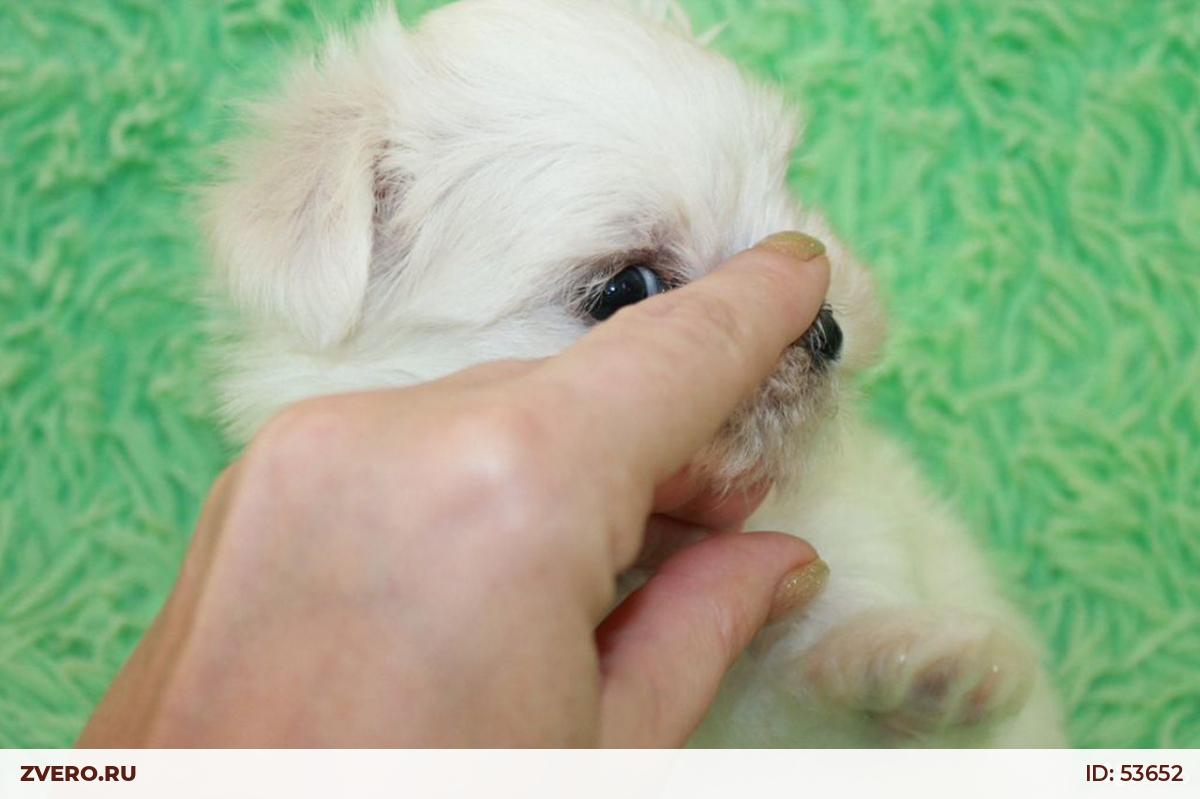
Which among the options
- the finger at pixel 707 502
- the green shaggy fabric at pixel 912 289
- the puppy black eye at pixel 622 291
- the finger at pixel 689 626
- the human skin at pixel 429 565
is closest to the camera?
the human skin at pixel 429 565

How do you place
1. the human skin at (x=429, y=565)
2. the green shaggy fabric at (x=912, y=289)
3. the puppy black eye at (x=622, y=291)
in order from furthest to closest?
the green shaggy fabric at (x=912, y=289), the puppy black eye at (x=622, y=291), the human skin at (x=429, y=565)

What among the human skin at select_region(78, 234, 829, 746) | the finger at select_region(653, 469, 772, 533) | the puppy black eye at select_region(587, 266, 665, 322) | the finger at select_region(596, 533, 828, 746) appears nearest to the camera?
the human skin at select_region(78, 234, 829, 746)

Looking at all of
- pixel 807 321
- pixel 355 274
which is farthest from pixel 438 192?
pixel 807 321

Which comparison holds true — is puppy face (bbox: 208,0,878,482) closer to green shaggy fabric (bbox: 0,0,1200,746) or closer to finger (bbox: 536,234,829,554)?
finger (bbox: 536,234,829,554)

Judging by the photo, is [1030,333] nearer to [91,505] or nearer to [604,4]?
[604,4]

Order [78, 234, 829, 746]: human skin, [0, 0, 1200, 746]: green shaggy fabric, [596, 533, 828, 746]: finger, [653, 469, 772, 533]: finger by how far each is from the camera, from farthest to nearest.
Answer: [0, 0, 1200, 746]: green shaggy fabric → [653, 469, 772, 533]: finger → [596, 533, 828, 746]: finger → [78, 234, 829, 746]: human skin
